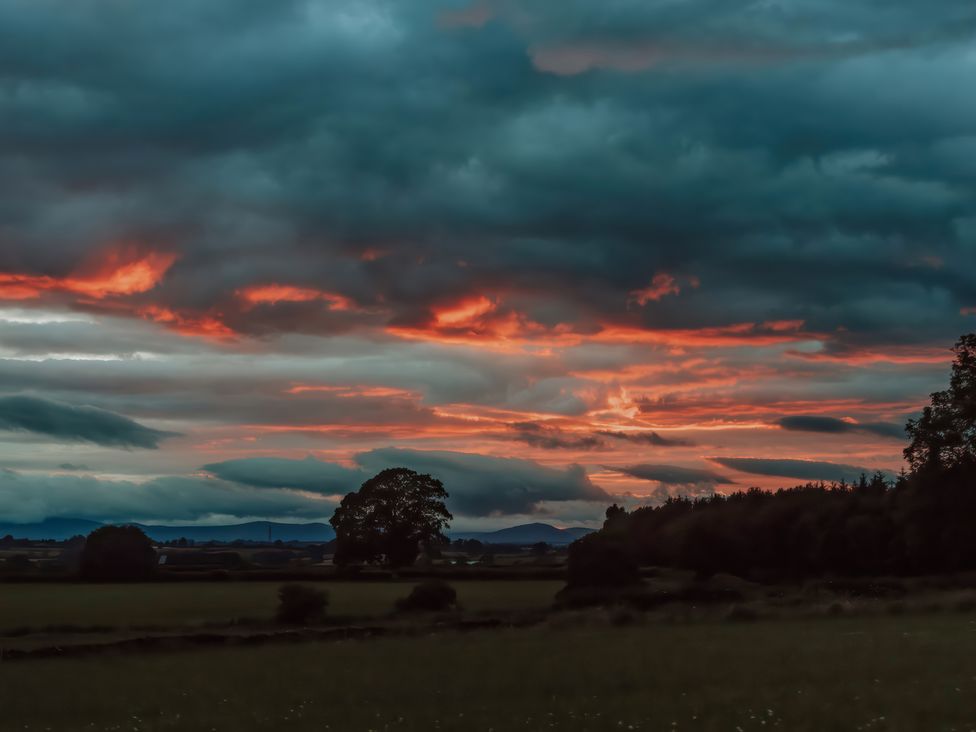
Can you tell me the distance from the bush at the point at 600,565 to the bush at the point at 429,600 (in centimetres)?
1387

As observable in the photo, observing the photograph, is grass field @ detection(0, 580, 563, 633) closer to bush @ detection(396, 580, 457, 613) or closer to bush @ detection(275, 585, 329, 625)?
bush @ detection(396, 580, 457, 613)

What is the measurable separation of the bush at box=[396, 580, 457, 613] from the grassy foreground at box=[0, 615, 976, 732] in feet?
56.5

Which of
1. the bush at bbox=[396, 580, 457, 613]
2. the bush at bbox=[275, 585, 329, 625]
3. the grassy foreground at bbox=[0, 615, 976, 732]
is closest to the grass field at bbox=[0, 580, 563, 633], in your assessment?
the bush at bbox=[396, 580, 457, 613]

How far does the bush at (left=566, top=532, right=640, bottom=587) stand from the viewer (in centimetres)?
8019

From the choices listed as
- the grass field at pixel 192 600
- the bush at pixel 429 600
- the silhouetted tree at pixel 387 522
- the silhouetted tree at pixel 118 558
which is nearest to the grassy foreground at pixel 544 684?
the grass field at pixel 192 600

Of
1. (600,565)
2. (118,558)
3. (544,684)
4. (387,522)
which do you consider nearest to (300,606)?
(600,565)

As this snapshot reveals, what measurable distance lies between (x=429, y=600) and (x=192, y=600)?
1879 cm

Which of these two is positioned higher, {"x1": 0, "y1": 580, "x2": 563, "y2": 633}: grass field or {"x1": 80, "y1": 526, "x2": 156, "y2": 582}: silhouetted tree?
{"x1": 80, "y1": 526, "x2": 156, "y2": 582}: silhouetted tree

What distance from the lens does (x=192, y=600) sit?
7462cm

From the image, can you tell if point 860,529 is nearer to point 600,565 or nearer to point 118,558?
point 600,565

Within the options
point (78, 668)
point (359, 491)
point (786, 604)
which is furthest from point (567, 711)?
point (359, 491)

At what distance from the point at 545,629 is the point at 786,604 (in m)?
18.8

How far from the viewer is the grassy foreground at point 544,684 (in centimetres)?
2619

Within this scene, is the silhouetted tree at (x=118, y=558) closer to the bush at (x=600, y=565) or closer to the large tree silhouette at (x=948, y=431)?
the bush at (x=600, y=565)
